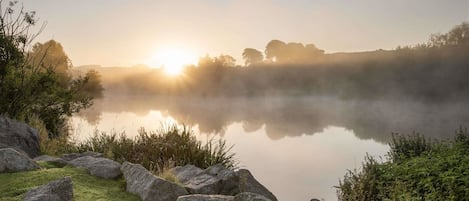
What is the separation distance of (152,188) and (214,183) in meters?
1.25

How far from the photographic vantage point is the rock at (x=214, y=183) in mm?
6168

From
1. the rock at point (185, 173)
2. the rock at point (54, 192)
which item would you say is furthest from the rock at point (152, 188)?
the rock at point (54, 192)

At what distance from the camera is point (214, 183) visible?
21.0ft

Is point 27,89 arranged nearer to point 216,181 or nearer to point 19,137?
point 19,137

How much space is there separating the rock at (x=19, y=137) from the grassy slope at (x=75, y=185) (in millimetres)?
2959

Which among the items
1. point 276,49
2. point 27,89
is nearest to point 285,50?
point 276,49

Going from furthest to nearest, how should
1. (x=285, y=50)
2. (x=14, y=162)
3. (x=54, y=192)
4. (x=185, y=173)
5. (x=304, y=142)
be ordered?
(x=285, y=50)
(x=304, y=142)
(x=185, y=173)
(x=14, y=162)
(x=54, y=192)

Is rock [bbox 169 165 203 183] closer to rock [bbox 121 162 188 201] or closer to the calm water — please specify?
rock [bbox 121 162 188 201]

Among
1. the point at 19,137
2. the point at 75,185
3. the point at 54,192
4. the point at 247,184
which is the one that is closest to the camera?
the point at 54,192

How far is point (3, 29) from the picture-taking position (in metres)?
12.7

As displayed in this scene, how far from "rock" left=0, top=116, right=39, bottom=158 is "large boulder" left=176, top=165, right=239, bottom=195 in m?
4.31

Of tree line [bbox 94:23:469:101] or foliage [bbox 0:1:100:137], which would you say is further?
tree line [bbox 94:23:469:101]

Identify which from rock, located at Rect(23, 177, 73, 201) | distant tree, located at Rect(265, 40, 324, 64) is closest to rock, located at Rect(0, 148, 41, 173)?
rock, located at Rect(23, 177, 73, 201)

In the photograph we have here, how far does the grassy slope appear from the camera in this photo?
5.31 meters
